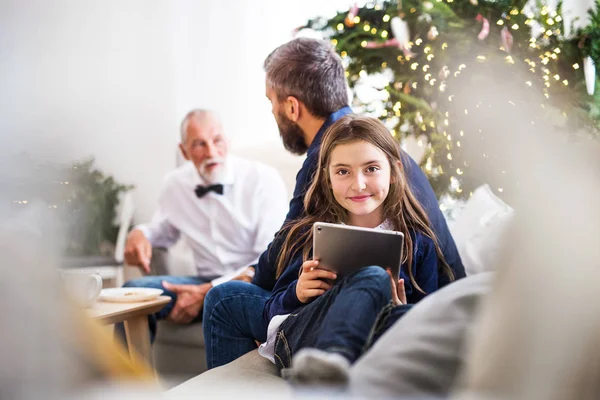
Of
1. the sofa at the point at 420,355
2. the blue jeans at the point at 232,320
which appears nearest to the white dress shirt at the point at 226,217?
the blue jeans at the point at 232,320

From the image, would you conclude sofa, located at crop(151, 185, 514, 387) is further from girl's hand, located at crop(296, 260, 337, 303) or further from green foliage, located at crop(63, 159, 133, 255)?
green foliage, located at crop(63, 159, 133, 255)

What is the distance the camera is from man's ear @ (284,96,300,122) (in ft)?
3.35

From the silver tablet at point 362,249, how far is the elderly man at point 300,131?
0.17 m

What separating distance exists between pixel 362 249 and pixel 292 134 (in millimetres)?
329

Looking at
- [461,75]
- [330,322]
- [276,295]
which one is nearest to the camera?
[330,322]

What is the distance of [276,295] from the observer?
93 centimetres

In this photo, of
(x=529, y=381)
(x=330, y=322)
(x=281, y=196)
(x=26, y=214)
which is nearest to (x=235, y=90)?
(x=281, y=196)

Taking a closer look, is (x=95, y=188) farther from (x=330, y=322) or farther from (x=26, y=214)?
(x=330, y=322)

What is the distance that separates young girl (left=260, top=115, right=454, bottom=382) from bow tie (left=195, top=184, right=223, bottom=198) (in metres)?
0.89

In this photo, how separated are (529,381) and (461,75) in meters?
1.20

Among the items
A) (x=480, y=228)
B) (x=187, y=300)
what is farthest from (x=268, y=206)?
(x=480, y=228)

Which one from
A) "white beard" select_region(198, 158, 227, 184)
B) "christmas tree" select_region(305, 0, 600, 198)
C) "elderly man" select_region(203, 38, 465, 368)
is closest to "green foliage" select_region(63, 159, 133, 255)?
"white beard" select_region(198, 158, 227, 184)

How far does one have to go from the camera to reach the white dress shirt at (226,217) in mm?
1711

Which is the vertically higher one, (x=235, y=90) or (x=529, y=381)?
(x=235, y=90)
